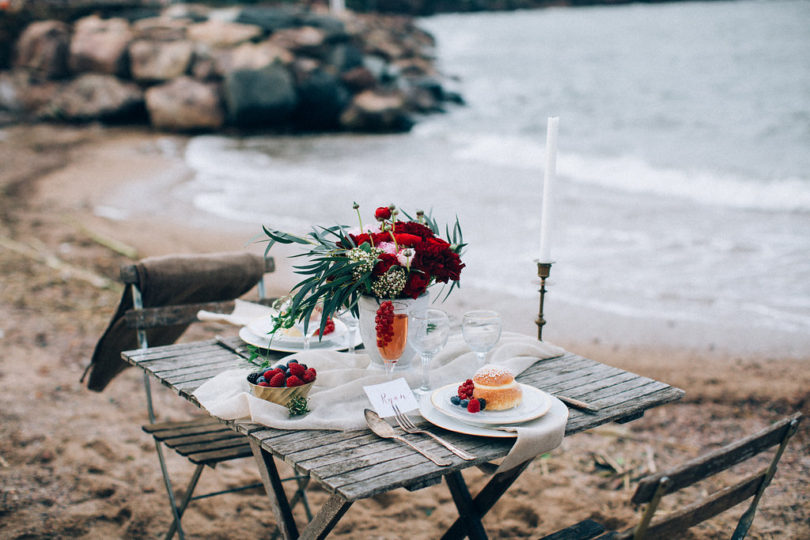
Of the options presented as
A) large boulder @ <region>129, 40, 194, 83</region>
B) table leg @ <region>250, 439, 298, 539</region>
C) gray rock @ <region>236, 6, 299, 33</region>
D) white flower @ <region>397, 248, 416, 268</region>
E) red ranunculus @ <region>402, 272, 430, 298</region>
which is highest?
gray rock @ <region>236, 6, 299, 33</region>

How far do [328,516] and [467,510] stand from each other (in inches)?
35.3

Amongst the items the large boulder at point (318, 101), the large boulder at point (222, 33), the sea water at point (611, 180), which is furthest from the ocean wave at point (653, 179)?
the large boulder at point (222, 33)

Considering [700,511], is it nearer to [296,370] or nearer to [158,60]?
[296,370]

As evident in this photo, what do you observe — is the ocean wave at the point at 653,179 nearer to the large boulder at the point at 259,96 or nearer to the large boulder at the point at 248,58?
the large boulder at the point at 259,96

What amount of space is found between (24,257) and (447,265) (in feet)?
20.4

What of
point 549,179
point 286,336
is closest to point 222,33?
point 286,336

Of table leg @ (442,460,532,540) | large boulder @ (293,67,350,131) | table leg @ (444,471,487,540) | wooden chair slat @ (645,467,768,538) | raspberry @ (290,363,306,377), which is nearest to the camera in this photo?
wooden chair slat @ (645,467,768,538)

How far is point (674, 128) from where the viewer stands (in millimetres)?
21312

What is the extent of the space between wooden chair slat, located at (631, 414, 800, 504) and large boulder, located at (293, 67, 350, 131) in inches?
743

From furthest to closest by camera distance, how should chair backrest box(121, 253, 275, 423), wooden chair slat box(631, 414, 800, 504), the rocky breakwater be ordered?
the rocky breakwater < chair backrest box(121, 253, 275, 423) < wooden chair slat box(631, 414, 800, 504)

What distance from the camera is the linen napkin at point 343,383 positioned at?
7.01 feet

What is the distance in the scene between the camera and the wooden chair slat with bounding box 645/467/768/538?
178 cm

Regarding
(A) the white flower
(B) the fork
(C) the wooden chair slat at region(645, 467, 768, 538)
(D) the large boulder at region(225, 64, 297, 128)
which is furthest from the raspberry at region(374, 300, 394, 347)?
(D) the large boulder at region(225, 64, 297, 128)

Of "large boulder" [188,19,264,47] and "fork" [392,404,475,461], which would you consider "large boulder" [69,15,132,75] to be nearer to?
"large boulder" [188,19,264,47]
